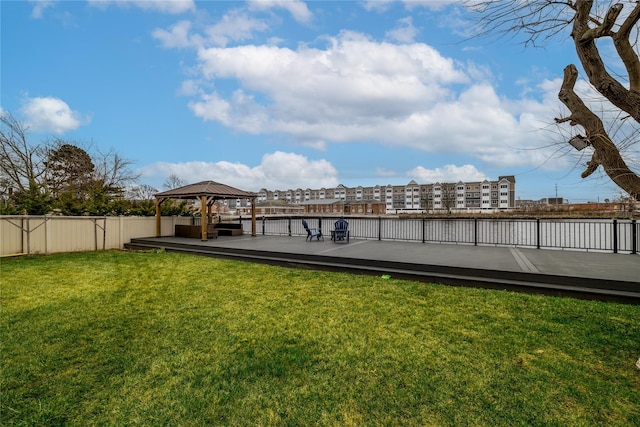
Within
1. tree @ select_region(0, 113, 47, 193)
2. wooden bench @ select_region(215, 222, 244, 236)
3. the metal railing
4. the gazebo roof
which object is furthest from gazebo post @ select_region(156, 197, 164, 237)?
tree @ select_region(0, 113, 47, 193)

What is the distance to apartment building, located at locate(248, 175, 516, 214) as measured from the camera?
7269cm

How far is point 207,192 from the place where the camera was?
12242 mm

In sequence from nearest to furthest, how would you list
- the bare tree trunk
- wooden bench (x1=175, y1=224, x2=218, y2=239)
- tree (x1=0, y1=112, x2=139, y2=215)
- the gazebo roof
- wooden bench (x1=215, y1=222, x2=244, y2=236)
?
the bare tree trunk < tree (x1=0, y1=112, x2=139, y2=215) < the gazebo roof < wooden bench (x1=175, y1=224, x2=218, y2=239) < wooden bench (x1=215, y1=222, x2=244, y2=236)

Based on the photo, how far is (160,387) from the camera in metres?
2.59

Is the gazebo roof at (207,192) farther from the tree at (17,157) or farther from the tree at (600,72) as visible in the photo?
the tree at (600,72)

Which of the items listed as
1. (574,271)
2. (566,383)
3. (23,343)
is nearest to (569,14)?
(566,383)

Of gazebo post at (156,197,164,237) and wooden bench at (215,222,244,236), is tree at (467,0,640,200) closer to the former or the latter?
wooden bench at (215,222,244,236)

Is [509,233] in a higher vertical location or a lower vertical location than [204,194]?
lower

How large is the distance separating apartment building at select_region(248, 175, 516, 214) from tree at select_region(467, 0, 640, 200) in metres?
56.6

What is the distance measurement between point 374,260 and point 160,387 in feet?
17.2

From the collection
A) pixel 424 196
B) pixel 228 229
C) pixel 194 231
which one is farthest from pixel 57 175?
pixel 424 196

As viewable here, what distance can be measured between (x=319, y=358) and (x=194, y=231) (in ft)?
37.9

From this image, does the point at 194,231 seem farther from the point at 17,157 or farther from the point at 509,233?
the point at 17,157

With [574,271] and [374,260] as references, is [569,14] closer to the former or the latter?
[574,271]
